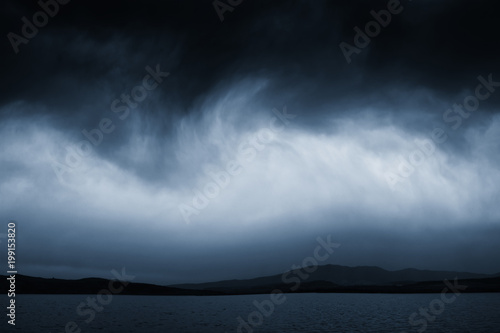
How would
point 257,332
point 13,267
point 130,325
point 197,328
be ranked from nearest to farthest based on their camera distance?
point 13,267 → point 257,332 → point 197,328 → point 130,325

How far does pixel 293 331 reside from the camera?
59719 millimetres

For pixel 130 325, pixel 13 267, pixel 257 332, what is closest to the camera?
pixel 13 267

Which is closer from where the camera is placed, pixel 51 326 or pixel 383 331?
pixel 383 331

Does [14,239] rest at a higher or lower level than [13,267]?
higher

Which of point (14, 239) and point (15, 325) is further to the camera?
point (15, 325)

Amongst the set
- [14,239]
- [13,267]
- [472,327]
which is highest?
[14,239]

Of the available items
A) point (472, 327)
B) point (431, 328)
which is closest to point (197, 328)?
point (431, 328)

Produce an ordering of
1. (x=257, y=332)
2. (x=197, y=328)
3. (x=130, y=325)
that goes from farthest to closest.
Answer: (x=130, y=325) → (x=197, y=328) → (x=257, y=332)

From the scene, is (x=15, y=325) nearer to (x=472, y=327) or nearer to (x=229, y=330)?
(x=229, y=330)

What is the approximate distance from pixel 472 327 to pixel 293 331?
27.4 meters

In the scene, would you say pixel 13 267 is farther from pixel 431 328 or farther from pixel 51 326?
pixel 431 328

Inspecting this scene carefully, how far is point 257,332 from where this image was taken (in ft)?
192

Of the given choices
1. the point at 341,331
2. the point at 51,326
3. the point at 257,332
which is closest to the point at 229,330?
the point at 257,332

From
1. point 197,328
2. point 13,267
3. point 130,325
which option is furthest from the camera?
point 130,325
